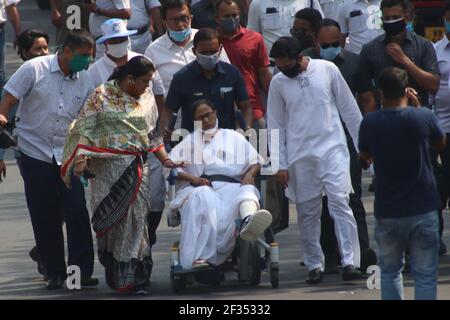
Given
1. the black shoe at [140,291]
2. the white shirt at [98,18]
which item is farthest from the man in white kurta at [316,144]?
the white shirt at [98,18]

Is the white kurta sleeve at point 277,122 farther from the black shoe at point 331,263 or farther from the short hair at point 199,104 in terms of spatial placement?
the black shoe at point 331,263

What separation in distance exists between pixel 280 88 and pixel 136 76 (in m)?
1.10

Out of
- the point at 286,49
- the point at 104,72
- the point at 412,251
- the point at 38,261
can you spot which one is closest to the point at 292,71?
the point at 286,49

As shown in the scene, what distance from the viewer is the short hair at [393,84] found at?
980 cm

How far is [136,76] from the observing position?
11945 millimetres

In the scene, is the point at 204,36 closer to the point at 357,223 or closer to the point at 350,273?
the point at 357,223

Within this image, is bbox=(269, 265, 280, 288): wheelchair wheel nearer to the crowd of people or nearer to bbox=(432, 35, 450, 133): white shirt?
the crowd of people

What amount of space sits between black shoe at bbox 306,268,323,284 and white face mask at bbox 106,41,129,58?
232 cm

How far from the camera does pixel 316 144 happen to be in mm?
12102

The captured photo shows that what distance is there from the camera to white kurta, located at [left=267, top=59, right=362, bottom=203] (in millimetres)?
12078

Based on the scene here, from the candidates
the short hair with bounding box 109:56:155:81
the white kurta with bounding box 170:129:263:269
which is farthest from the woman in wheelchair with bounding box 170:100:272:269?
the short hair with bounding box 109:56:155:81
